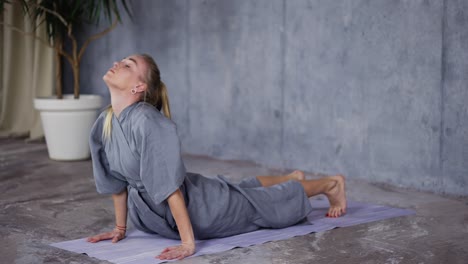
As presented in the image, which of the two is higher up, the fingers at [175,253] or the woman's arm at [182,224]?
the woman's arm at [182,224]

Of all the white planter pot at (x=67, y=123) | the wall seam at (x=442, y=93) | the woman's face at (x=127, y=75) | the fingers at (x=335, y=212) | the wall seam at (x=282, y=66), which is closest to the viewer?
the woman's face at (x=127, y=75)

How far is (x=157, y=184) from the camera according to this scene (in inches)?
97.3

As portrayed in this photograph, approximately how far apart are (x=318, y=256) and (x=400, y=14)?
1.65m

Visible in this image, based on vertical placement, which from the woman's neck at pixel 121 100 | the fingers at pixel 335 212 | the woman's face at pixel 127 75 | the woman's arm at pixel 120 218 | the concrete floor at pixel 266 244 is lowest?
the concrete floor at pixel 266 244

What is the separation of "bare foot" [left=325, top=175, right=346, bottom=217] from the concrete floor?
6.9 inches

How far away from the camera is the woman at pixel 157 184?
2.47 meters

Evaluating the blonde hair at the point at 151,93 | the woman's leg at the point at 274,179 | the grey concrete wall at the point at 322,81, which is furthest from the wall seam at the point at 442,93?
the blonde hair at the point at 151,93

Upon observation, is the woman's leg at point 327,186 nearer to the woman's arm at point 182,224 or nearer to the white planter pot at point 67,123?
the woman's arm at point 182,224

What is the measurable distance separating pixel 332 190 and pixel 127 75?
3.35ft

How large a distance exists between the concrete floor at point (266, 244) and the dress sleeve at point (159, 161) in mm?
255

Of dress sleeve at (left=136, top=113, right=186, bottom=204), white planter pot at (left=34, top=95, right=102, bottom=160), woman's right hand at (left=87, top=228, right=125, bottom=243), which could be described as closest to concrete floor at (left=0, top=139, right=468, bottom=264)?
woman's right hand at (left=87, top=228, right=125, bottom=243)

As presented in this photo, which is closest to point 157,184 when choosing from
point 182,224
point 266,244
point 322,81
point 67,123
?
point 182,224

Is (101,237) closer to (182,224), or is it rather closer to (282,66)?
(182,224)

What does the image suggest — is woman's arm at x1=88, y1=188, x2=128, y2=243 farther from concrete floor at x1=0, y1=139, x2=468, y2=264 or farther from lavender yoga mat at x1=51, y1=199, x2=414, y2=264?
concrete floor at x1=0, y1=139, x2=468, y2=264
